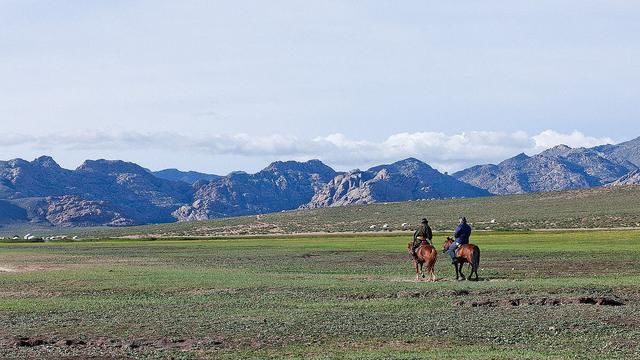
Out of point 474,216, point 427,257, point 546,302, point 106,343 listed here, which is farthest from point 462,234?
point 474,216

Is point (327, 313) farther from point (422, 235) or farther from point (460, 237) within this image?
point (422, 235)

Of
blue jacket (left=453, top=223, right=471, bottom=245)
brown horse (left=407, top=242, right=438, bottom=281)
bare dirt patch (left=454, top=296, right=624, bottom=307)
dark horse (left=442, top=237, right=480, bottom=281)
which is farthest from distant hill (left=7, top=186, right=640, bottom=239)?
bare dirt patch (left=454, top=296, right=624, bottom=307)

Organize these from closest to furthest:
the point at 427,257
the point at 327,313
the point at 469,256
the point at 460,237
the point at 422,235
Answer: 1. the point at 327,313
2. the point at 469,256
3. the point at 427,257
4. the point at 460,237
5. the point at 422,235

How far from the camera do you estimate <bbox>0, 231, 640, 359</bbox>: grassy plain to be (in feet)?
67.5

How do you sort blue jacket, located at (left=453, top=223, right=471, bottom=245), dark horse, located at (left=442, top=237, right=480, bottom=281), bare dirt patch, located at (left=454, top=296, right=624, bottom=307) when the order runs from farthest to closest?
blue jacket, located at (left=453, top=223, right=471, bottom=245) → dark horse, located at (left=442, top=237, right=480, bottom=281) → bare dirt patch, located at (left=454, top=296, right=624, bottom=307)

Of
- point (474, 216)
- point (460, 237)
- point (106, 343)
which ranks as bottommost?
point (106, 343)

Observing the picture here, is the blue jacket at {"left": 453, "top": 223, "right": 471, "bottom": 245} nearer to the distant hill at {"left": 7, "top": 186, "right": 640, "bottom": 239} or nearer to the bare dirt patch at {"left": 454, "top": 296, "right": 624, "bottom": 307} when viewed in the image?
the bare dirt patch at {"left": 454, "top": 296, "right": 624, "bottom": 307}

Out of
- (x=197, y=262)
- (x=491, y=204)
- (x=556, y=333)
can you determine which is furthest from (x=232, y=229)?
(x=556, y=333)

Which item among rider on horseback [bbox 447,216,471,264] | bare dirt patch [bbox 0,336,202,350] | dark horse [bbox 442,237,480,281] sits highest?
rider on horseback [bbox 447,216,471,264]

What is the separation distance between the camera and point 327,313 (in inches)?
1038

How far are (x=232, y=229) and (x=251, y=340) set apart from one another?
15282 cm

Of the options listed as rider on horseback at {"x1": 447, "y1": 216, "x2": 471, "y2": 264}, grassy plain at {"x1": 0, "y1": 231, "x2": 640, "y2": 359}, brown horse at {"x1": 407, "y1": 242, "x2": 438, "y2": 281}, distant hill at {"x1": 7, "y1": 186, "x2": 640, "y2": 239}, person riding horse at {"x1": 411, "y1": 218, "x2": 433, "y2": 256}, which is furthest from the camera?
distant hill at {"x1": 7, "y1": 186, "x2": 640, "y2": 239}

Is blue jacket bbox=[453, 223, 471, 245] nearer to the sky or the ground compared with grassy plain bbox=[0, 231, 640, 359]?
nearer to the sky

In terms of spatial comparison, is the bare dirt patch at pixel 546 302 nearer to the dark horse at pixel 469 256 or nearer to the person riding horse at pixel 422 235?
the dark horse at pixel 469 256
